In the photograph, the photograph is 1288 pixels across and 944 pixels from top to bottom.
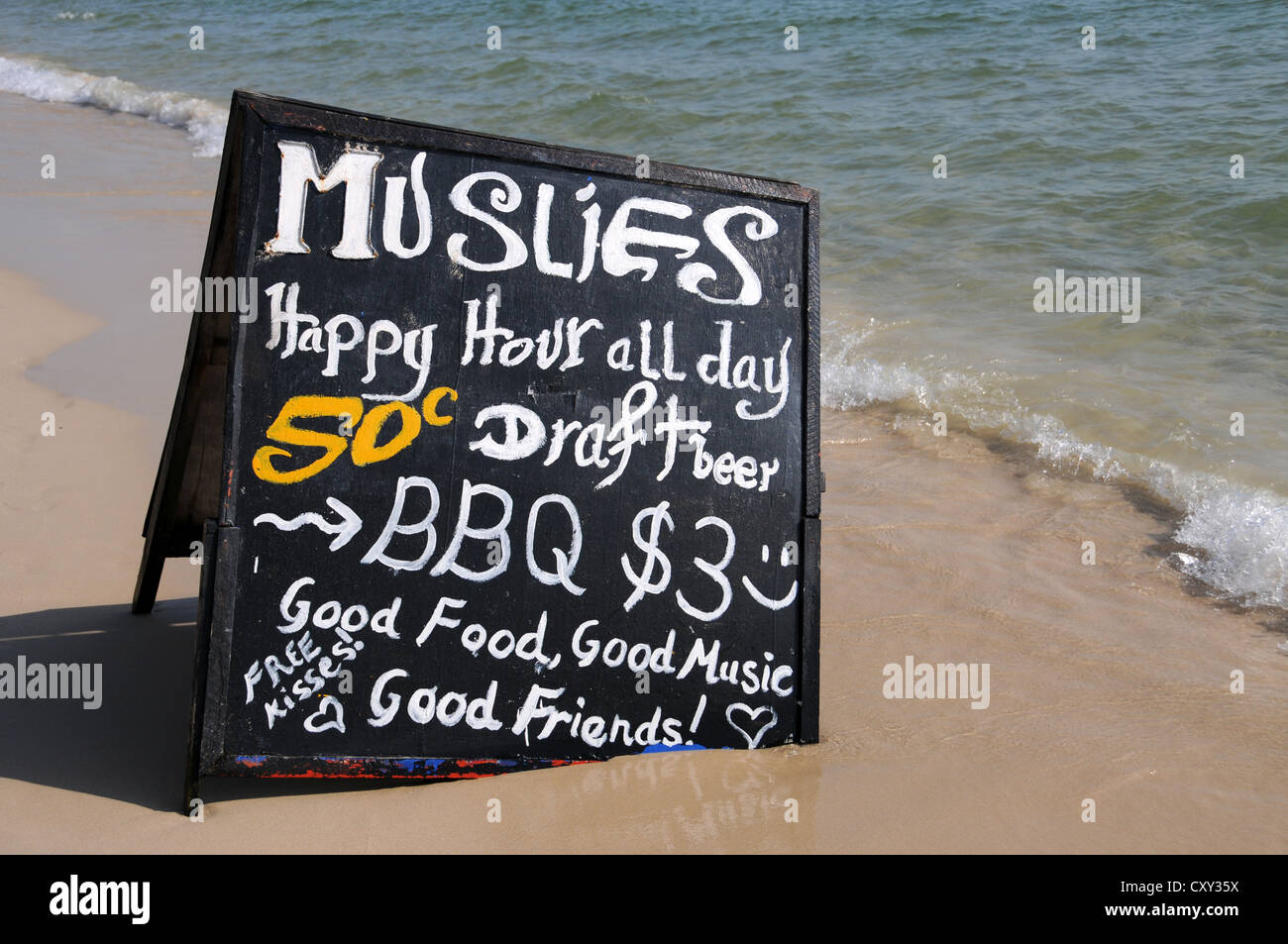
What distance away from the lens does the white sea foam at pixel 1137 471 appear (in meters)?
3.91

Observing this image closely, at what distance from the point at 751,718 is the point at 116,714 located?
65.7 inches

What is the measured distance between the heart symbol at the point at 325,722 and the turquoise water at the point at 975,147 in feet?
9.75

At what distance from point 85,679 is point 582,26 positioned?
1429cm

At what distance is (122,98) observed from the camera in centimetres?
1319

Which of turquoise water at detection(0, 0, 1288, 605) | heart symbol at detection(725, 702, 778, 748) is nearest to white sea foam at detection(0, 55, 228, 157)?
turquoise water at detection(0, 0, 1288, 605)

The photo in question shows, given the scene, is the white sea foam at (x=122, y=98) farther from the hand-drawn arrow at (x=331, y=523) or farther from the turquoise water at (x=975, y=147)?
the hand-drawn arrow at (x=331, y=523)

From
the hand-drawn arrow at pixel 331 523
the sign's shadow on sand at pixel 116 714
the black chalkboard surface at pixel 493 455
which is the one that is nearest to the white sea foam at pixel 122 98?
the sign's shadow on sand at pixel 116 714

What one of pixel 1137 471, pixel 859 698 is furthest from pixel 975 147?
pixel 859 698

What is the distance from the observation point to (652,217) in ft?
9.24

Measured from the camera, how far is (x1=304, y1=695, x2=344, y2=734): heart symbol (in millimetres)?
2535

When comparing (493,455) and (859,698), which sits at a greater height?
(493,455)

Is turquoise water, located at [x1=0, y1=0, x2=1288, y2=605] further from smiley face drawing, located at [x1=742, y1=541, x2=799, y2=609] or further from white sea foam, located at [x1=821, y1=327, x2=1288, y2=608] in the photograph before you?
smiley face drawing, located at [x1=742, y1=541, x2=799, y2=609]

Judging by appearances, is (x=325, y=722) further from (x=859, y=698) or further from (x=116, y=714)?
(x=859, y=698)
